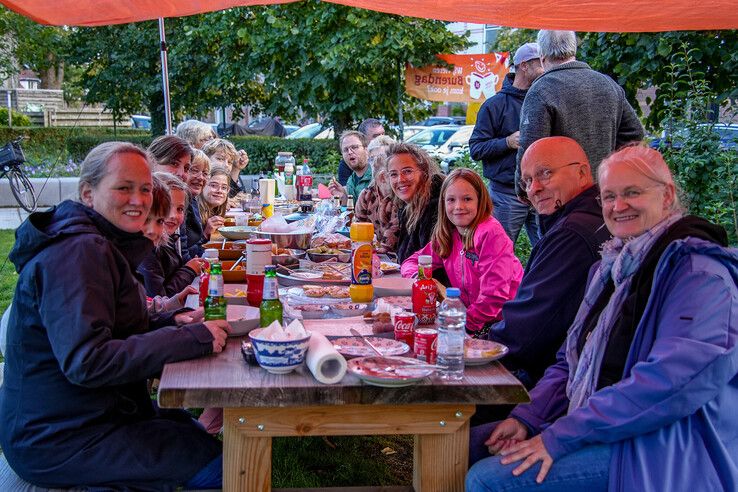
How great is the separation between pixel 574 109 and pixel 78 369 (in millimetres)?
3446

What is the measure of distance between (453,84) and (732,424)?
9.72 meters

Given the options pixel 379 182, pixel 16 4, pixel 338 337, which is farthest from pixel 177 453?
pixel 379 182

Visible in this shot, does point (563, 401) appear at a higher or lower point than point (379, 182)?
lower

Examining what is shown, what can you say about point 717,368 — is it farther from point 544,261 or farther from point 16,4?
point 16,4

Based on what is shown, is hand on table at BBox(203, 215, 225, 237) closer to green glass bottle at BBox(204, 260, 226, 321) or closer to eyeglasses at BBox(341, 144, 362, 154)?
eyeglasses at BBox(341, 144, 362, 154)

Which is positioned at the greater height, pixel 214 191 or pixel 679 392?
pixel 214 191

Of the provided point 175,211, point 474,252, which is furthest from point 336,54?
point 474,252

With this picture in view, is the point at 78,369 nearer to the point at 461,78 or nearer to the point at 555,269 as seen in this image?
the point at 555,269

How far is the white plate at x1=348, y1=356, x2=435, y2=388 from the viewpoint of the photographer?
83.6 inches

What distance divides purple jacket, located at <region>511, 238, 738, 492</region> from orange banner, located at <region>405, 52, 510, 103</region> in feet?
28.3

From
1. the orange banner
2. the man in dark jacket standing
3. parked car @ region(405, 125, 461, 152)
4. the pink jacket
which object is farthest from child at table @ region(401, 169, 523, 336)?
parked car @ region(405, 125, 461, 152)

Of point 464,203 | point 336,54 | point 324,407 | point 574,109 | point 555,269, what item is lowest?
point 324,407

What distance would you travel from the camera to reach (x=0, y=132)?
17188 mm

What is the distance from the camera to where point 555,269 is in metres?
2.76
